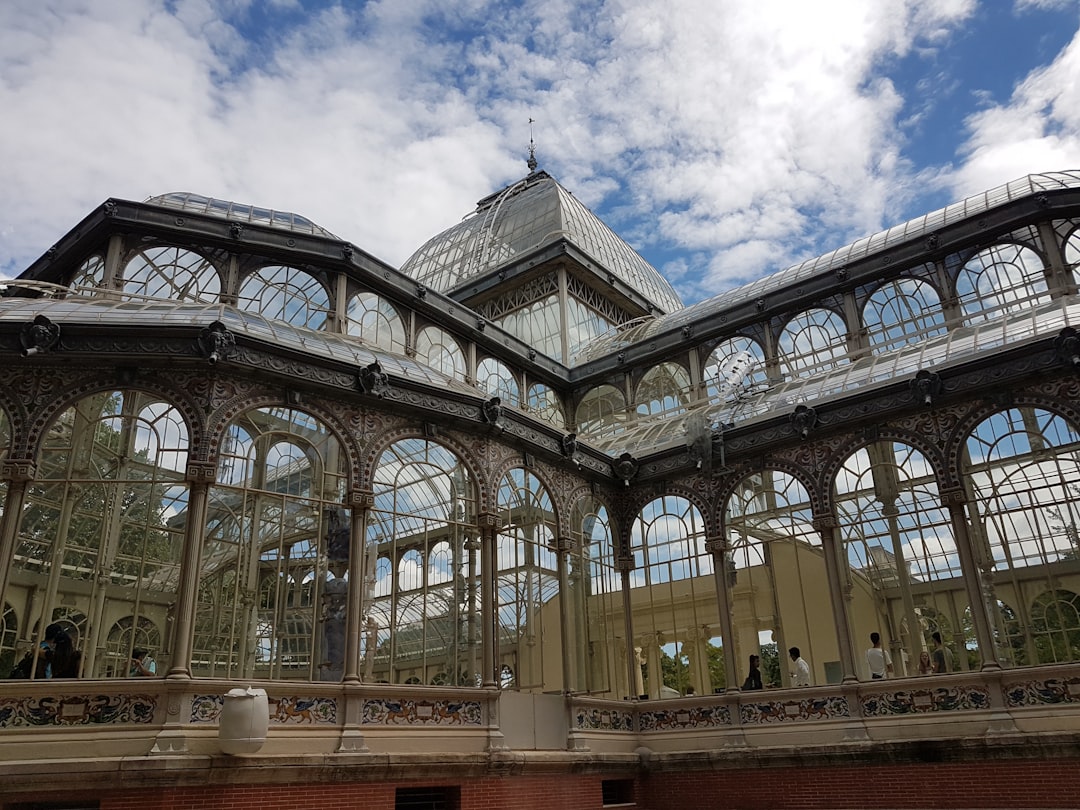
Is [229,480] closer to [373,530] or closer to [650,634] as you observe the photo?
[373,530]

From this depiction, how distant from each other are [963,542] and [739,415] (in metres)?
5.75

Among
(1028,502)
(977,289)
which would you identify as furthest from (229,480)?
(977,289)

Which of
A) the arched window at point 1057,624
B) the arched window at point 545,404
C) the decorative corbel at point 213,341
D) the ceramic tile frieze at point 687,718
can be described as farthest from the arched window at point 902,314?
the decorative corbel at point 213,341

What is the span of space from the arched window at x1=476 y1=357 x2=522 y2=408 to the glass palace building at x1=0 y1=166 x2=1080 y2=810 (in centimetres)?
9

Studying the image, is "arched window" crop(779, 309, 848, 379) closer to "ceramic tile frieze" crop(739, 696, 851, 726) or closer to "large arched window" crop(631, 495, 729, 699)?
"large arched window" crop(631, 495, 729, 699)

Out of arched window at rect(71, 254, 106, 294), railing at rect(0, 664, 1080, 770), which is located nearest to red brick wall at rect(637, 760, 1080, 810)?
railing at rect(0, 664, 1080, 770)

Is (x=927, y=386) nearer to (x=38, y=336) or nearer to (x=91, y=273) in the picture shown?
(x=38, y=336)

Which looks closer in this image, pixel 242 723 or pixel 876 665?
pixel 242 723

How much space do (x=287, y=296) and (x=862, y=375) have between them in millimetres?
13033

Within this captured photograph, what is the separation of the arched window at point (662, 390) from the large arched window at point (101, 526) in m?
12.5

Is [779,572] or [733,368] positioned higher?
[733,368]

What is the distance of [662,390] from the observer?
2438 cm

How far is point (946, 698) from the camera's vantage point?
14.5 meters

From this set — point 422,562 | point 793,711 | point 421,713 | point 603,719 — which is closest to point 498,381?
point 422,562
